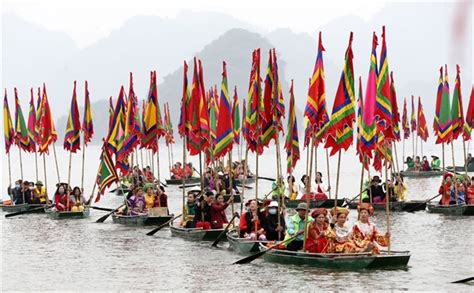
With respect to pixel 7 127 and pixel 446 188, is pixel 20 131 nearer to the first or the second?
pixel 7 127

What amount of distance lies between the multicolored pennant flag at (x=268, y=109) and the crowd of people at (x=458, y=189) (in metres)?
11.5

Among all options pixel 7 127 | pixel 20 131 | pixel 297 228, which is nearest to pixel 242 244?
pixel 297 228

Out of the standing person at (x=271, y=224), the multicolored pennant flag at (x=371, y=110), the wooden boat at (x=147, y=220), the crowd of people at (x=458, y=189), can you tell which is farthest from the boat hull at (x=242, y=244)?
the crowd of people at (x=458, y=189)

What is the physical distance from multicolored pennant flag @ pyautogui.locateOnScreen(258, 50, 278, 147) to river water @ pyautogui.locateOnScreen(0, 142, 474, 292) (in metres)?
3.59

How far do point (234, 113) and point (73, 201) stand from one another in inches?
472

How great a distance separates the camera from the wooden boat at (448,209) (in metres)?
38.9

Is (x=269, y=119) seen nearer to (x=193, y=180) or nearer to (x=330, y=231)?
(x=330, y=231)

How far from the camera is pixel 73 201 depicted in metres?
42.1

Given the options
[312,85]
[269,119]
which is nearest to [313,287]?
[312,85]

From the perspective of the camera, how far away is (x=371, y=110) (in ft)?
84.3

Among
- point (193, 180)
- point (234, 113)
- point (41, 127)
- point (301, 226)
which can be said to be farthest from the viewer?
point (193, 180)

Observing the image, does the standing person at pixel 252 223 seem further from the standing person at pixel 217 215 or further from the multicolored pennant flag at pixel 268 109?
the standing person at pixel 217 215

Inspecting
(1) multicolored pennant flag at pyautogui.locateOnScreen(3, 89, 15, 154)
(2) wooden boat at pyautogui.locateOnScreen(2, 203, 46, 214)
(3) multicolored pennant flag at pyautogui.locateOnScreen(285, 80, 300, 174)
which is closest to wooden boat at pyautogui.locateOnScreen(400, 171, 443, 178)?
(3) multicolored pennant flag at pyautogui.locateOnScreen(285, 80, 300, 174)

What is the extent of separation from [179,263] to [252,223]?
2.30 m
